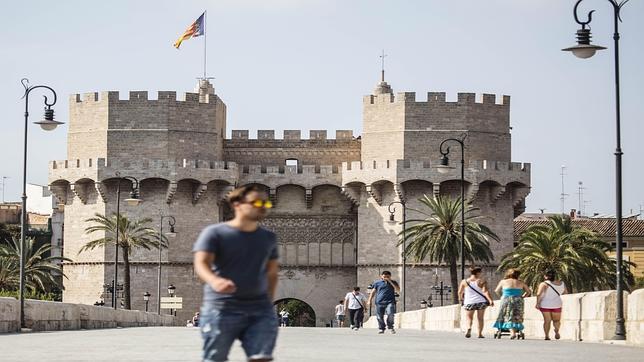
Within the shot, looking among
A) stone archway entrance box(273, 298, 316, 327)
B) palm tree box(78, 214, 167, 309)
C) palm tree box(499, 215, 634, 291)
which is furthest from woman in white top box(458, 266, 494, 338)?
stone archway entrance box(273, 298, 316, 327)

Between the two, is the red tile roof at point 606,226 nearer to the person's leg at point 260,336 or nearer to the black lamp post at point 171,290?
the black lamp post at point 171,290

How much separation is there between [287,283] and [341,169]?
631cm

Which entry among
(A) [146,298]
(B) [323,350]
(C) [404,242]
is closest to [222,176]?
(A) [146,298]

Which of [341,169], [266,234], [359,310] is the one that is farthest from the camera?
[341,169]

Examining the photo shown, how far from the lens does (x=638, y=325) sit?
72.8 feet

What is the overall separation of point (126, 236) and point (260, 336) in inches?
2374

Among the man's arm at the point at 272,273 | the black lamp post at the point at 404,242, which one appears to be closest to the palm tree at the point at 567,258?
the black lamp post at the point at 404,242

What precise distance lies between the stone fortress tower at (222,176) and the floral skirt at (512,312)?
47.0 meters

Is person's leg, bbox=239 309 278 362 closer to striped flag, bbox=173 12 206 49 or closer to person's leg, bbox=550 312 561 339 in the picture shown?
person's leg, bbox=550 312 561 339

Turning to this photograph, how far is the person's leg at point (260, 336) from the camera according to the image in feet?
34.8

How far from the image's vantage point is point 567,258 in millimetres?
58406

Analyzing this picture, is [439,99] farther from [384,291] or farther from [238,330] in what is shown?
[238,330]

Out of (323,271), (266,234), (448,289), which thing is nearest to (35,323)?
(266,234)

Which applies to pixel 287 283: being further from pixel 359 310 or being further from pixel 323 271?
pixel 359 310
